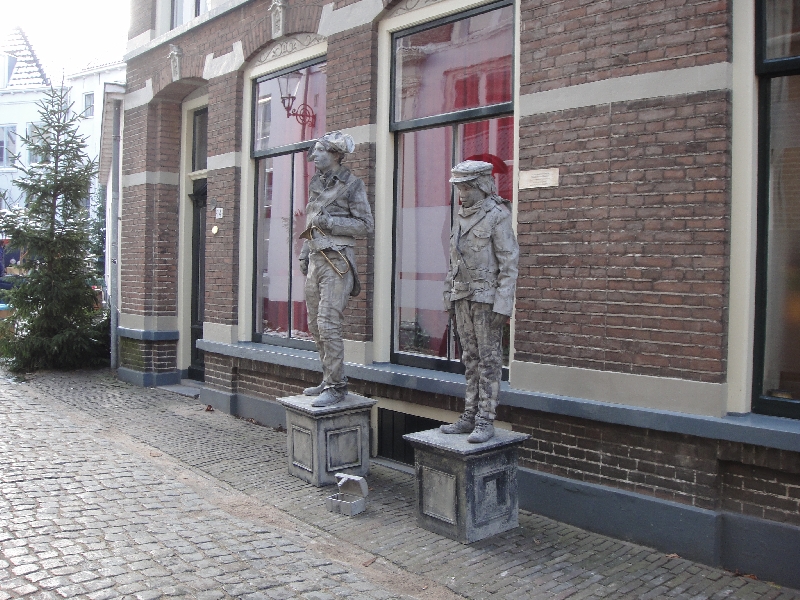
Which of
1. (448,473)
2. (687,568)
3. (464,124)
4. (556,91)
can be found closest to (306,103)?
(464,124)

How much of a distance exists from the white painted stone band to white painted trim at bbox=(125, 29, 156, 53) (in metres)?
7.75

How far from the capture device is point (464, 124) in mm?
6461

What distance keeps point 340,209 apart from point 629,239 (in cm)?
A: 240

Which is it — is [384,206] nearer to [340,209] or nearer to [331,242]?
[340,209]

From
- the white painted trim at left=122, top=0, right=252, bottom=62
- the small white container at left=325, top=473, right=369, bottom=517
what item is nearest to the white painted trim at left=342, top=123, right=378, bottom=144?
the white painted trim at left=122, top=0, right=252, bottom=62

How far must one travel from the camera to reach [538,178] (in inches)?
219

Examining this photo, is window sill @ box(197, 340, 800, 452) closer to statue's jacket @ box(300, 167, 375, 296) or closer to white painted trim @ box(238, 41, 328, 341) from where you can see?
statue's jacket @ box(300, 167, 375, 296)

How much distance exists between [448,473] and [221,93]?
21.4 ft

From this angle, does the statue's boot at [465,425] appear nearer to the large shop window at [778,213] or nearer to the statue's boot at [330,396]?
the statue's boot at [330,396]

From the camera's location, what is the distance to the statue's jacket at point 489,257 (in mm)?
4832

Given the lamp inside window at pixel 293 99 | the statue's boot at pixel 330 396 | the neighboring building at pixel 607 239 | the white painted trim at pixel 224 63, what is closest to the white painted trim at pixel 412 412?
the neighboring building at pixel 607 239

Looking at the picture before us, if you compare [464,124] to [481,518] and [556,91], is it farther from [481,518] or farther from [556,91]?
[481,518]

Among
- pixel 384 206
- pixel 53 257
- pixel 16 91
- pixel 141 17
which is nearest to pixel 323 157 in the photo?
pixel 384 206

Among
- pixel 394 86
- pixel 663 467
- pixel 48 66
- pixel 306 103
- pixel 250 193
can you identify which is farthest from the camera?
pixel 48 66
